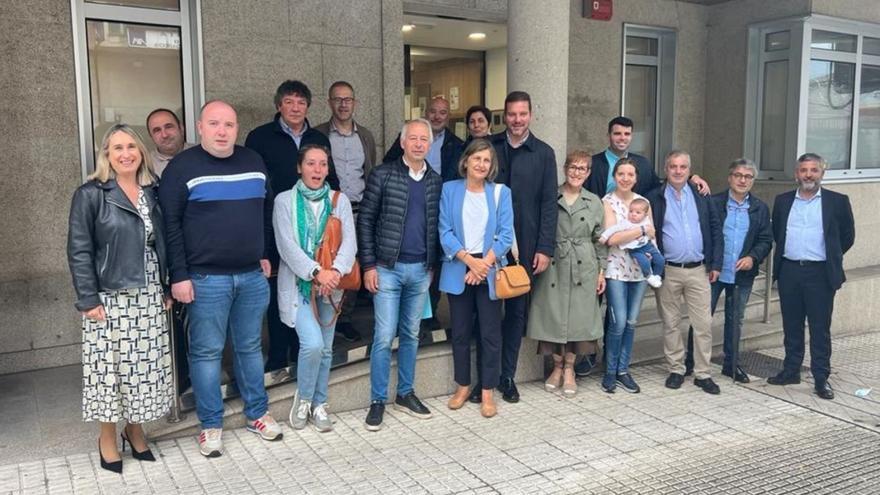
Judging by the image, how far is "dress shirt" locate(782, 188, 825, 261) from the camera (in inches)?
229

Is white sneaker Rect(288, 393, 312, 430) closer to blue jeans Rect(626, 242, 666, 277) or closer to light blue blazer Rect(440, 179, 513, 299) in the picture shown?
light blue blazer Rect(440, 179, 513, 299)

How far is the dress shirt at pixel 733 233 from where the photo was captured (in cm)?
595

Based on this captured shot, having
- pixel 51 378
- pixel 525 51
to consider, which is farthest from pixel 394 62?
pixel 51 378

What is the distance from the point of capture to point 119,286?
13.2ft

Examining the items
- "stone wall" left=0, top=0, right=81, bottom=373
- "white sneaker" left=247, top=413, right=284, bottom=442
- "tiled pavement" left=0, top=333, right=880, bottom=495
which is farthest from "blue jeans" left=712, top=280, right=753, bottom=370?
Answer: "stone wall" left=0, top=0, right=81, bottom=373

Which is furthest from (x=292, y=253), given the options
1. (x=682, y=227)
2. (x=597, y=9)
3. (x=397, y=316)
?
(x=597, y=9)

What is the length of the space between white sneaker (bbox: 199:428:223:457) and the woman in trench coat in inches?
93.2

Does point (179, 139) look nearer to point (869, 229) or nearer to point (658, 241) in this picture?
point (658, 241)

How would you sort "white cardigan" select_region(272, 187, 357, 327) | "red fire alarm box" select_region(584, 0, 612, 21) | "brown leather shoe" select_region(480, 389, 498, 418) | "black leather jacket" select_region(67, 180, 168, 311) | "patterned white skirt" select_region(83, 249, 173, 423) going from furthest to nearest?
"red fire alarm box" select_region(584, 0, 612, 21)
"brown leather shoe" select_region(480, 389, 498, 418)
"white cardigan" select_region(272, 187, 357, 327)
"patterned white skirt" select_region(83, 249, 173, 423)
"black leather jacket" select_region(67, 180, 168, 311)

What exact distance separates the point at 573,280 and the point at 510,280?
0.67 metres

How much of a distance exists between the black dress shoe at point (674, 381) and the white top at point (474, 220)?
2.10m

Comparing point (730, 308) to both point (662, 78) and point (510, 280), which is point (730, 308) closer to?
point (510, 280)

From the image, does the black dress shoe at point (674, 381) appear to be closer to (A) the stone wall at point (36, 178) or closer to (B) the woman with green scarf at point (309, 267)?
(B) the woman with green scarf at point (309, 267)

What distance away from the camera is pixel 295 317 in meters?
4.75
